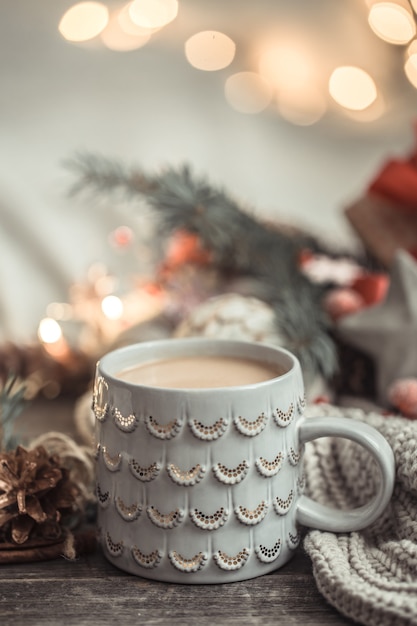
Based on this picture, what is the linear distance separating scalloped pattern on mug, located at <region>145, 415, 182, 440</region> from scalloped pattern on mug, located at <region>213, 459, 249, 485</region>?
0.12 ft

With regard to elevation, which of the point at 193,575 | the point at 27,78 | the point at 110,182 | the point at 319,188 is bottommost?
the point at 193,575

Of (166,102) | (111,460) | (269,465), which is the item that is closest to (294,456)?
(269,465)

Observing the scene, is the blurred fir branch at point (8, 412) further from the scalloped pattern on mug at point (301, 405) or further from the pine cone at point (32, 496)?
the scalloped pattern on mug at point (301, 405)

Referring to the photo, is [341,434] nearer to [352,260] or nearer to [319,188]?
[352,260]

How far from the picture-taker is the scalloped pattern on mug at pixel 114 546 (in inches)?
21.4

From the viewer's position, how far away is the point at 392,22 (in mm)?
1063

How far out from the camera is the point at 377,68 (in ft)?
3.84

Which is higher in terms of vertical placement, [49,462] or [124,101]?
[124,101]

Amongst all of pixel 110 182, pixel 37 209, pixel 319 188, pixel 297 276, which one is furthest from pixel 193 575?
pixel 319 188

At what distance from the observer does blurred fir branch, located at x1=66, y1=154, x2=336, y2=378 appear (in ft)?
2.76

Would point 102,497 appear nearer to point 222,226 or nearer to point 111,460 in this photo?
point 111,460

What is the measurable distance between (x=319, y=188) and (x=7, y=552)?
90cm

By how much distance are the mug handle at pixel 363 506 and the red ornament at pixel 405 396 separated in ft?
0.59

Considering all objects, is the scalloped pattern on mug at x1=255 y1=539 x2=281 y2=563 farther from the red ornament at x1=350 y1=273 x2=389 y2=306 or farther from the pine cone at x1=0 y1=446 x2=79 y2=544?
the red ornament at x1=350 y1=273 x2=389 y2=306
